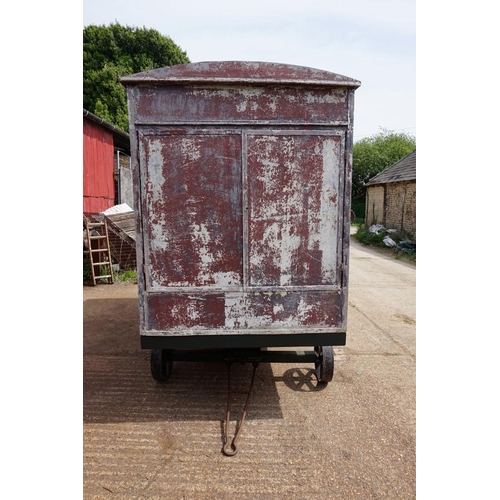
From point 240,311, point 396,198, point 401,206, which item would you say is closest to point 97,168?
point 240,311

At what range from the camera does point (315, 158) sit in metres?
3.18

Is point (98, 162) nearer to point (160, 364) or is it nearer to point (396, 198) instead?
point (160, 364)

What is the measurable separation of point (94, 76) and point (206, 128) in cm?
2499

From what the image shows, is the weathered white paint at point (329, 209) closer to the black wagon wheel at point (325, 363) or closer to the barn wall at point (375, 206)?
the black wagon wheel at point (325, 363)

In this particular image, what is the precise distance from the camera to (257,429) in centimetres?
344

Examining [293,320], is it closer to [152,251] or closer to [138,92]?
[152,251]

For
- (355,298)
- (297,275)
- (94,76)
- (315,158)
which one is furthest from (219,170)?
(94,76)

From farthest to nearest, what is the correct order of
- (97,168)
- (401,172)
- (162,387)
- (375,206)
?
(375,206) < (401,172) < (97,168) < (162,387)

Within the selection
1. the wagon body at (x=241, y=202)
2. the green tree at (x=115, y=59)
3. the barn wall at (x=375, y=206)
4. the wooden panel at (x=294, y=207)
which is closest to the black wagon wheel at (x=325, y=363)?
the wagon body at (x=241, y=202)

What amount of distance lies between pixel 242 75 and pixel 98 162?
1094 cm

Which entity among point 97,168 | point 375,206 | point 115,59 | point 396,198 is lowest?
point 375,206

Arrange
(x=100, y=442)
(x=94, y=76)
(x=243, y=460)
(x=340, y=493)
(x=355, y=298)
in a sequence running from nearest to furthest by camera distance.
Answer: (x=340, y=493)
(x=243, y=460)
(x=100, y=442)
(x=355, y=298)
(x=94, y=76)

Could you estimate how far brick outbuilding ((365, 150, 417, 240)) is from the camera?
1598cm

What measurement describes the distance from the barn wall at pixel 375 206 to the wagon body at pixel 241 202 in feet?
57.0
